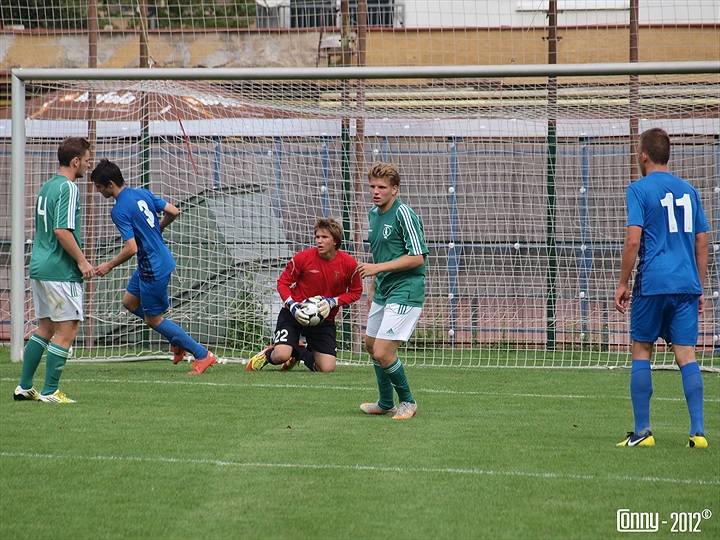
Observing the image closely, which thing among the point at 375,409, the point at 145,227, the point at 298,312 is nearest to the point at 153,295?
the point at 145,227

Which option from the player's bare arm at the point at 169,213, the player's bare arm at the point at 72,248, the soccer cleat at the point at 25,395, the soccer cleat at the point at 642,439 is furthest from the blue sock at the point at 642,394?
the player's bare arm at the point at 169,213

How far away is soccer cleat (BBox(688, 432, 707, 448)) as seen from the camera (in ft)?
18.8

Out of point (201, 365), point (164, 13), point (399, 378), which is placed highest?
point (164, 13)

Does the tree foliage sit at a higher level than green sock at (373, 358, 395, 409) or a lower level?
higher

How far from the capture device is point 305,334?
399 inches

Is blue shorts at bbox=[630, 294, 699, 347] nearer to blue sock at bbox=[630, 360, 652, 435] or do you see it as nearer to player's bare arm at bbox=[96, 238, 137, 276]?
blue sock at bbox=[630, 360, 652, 435]

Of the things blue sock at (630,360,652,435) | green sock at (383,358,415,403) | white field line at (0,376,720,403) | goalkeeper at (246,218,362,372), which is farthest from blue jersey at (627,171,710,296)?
goalkeeper at (246,218,362,372)

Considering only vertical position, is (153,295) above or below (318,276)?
below

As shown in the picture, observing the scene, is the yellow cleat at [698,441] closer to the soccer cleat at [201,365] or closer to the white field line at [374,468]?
the white field line at [374,468]

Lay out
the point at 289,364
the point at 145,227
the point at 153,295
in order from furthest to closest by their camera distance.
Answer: the point at 289,364
the point at 153,295
the point at 145,227

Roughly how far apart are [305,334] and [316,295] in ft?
1.57

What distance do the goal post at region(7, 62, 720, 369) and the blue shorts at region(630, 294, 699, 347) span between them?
208 inches

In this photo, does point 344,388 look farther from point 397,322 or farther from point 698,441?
point 698,441

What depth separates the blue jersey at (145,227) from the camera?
8812 mm
